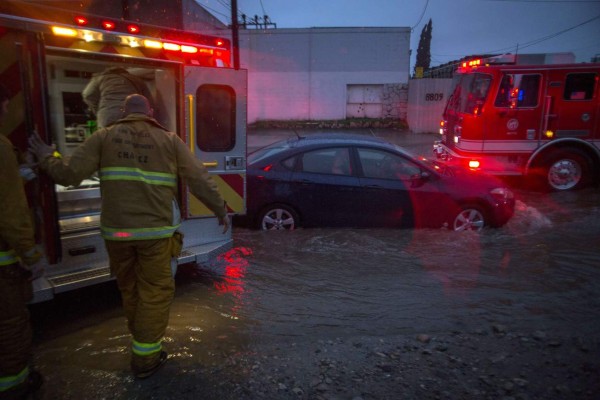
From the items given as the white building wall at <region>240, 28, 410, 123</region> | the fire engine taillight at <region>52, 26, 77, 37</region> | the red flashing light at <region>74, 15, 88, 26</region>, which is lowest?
the fire engine taillight at <region>52, 26, 77, 37</region>

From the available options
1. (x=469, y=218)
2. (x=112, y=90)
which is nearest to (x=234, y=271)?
(x=112, y=90)

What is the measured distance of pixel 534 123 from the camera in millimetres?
9312

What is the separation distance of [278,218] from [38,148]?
3.65 meters

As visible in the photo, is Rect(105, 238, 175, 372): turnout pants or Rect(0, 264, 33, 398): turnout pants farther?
Rect(105, 238, 175, 372): turnout pants

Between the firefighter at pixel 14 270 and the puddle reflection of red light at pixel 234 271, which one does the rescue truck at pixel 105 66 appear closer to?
the puddle reflection of red light at pixel 234 271

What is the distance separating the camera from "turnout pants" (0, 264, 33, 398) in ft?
9.16

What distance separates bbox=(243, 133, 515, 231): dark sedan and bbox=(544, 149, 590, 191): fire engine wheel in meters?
3.55

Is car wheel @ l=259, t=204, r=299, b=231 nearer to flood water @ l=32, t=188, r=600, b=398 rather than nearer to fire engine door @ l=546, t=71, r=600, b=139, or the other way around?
flood water @ l=32, t=188, r=600, b=398

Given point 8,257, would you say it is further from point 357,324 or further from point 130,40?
point 357,324

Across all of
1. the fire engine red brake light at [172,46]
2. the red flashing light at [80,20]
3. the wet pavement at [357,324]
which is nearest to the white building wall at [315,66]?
the wet pavement at [357,324]

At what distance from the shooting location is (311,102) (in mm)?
25812

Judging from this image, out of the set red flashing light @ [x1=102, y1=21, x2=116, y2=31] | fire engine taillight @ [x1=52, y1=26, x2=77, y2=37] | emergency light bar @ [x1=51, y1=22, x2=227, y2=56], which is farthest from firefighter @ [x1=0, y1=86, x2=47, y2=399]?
red flashing light @ [x1=102, y1=21, x2=116, y2=31]

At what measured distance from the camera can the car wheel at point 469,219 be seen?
6.68m

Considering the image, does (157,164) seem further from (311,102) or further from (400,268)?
(311,102)
